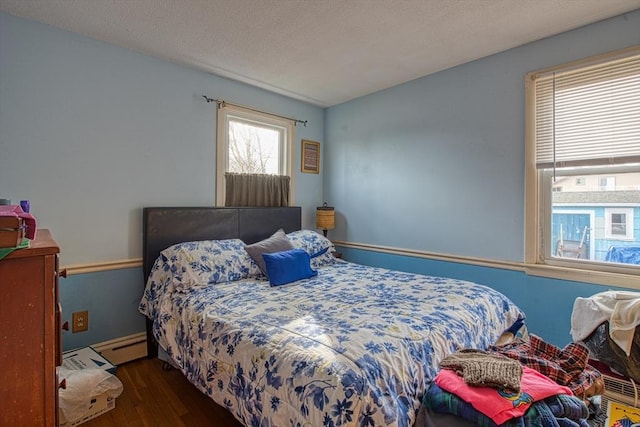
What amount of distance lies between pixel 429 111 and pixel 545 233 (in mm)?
1445

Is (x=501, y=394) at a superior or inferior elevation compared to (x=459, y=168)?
inferior

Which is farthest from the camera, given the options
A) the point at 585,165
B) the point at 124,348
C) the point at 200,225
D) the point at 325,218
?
the point at 325,218

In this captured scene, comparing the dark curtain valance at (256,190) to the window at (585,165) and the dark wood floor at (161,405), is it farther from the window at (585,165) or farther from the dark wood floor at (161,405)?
the window at (585,165)

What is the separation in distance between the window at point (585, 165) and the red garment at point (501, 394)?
136cm

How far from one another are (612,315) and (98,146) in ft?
11.4

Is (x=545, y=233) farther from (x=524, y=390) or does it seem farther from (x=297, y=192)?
(x=297, y=192)

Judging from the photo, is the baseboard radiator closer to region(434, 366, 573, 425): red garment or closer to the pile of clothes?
the pile of clothes

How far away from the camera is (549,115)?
2.37m

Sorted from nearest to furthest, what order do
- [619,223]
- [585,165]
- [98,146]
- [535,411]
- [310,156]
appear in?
[535,411]
[619,223]
[585,165]
[98,146]
[310,156]

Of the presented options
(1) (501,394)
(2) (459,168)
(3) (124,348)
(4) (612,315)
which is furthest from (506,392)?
(3) (124,348)

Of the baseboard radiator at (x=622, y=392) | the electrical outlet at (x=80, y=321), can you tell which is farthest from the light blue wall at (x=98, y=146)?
the baseboard radiator at (x=622, y=392)

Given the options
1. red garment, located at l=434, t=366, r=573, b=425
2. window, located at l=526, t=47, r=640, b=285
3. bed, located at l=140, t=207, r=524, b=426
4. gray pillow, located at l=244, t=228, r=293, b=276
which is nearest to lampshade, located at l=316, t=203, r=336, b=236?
bed, located at l=140, t=207, r=524, b=426

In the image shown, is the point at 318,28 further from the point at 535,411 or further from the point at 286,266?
the point at 535,411

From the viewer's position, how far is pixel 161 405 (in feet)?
6.42
